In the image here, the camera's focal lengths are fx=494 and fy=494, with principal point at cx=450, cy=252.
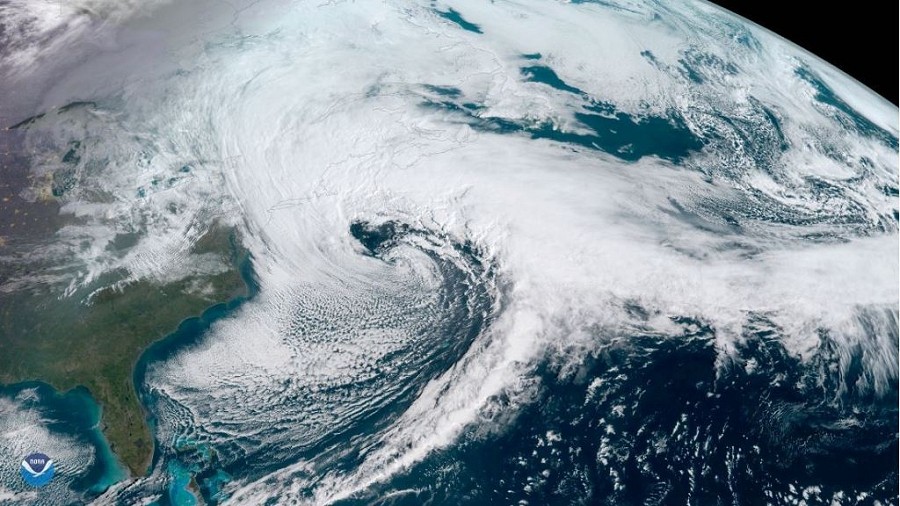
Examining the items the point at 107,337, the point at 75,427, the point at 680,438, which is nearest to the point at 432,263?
the point at 680,438

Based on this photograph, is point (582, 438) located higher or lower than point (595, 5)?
lower

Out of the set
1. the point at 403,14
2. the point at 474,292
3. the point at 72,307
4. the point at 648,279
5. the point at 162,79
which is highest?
the point at 403,14

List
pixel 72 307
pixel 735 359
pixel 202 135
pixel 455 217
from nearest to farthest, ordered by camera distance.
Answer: pixel 735 359 → pixel 72 307 → pixel 455 217 → pixel 202 135

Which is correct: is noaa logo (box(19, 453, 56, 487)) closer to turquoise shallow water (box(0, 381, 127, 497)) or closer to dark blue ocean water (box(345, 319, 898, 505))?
turquoise shallow water (box(0, 381, 127, 497))

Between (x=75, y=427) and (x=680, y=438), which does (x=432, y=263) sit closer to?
(x=680, y=438)

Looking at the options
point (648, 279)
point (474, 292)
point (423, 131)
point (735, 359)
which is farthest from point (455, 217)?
point (735, 359)

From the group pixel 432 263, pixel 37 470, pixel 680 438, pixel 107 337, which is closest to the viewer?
pixel 680 438

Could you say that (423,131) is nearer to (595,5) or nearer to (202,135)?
(202,135)
